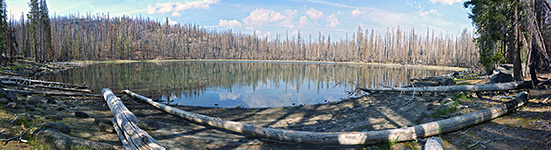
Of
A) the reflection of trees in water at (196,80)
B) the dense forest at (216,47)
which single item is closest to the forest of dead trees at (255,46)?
the dense forest at (216,47)

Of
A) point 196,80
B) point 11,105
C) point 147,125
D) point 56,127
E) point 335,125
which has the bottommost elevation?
point 335,125

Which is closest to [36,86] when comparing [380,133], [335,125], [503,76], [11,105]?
[11,105]

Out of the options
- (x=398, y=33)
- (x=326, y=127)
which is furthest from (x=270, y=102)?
(x=398, y=33)

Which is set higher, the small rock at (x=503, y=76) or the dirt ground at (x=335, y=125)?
the small rock at (x=503, y=76)

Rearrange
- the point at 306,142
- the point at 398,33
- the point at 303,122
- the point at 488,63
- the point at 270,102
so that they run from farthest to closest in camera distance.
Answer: the point at 398,33, the point at 488,63, the point at 270,102, the point at 303,122, the point at 306,142

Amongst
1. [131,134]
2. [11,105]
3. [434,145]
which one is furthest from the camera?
[11,105]

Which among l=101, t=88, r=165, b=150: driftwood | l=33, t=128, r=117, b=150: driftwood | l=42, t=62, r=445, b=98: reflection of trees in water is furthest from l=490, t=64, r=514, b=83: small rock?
l=33, t=128, r=117, b=150: driftwood

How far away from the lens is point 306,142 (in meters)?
6.31

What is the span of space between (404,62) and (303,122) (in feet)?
292

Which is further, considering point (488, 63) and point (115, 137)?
point (488, 63)

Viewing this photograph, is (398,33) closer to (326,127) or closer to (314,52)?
(314,52)

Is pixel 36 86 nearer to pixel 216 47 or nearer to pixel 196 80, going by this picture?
pixel 196 80

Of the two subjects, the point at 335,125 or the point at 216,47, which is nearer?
the point at 335,125

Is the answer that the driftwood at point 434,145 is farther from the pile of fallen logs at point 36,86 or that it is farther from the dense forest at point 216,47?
the dense forest at point 216,47
